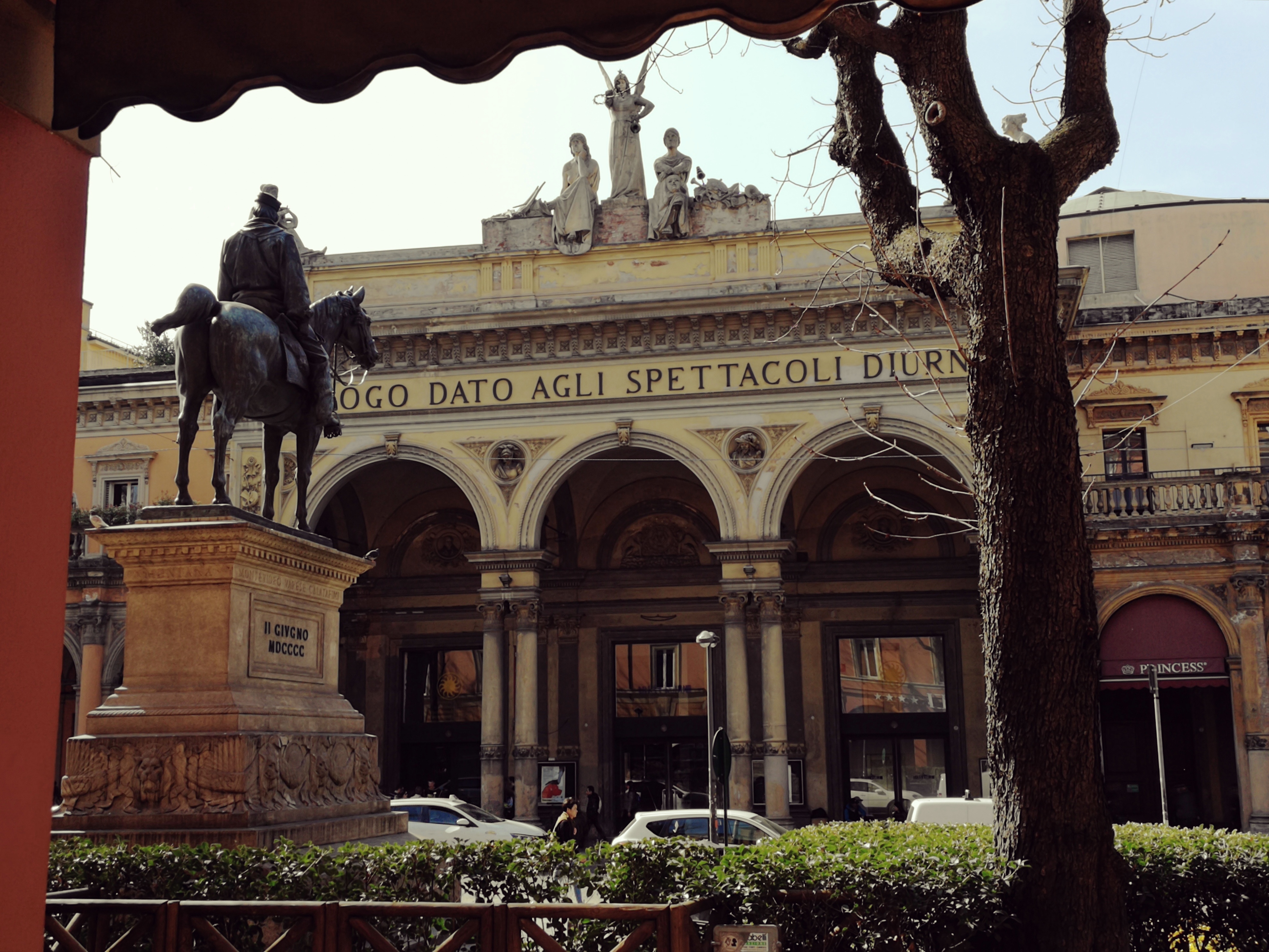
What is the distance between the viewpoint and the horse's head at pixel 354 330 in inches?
381

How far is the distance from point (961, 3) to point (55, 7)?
2.53m

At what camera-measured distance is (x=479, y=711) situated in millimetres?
33125

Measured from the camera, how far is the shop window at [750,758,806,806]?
27328 millimetres

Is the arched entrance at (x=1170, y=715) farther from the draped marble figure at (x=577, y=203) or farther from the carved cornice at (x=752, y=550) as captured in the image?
the draped marble figure at (x=577, y=203)

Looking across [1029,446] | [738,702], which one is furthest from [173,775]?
[738,702]

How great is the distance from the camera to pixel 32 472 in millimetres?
3488

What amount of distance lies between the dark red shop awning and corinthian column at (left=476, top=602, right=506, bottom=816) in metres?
12.7

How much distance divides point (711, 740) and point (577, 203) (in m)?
12.3

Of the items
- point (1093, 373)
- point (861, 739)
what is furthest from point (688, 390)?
point (1093, 373)

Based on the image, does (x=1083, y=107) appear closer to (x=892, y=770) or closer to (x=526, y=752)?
(x=526, y=752)

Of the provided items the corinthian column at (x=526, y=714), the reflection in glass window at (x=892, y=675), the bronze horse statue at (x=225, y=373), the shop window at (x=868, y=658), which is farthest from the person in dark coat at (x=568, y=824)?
the shop window at (x=868, y=658)

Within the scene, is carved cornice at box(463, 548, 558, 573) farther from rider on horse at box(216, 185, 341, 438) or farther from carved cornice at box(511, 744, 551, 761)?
rider on horse at box(216, 185, 341, 438)

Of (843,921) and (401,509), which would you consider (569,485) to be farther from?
(843,921)

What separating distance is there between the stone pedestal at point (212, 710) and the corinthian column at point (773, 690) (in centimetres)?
1901
